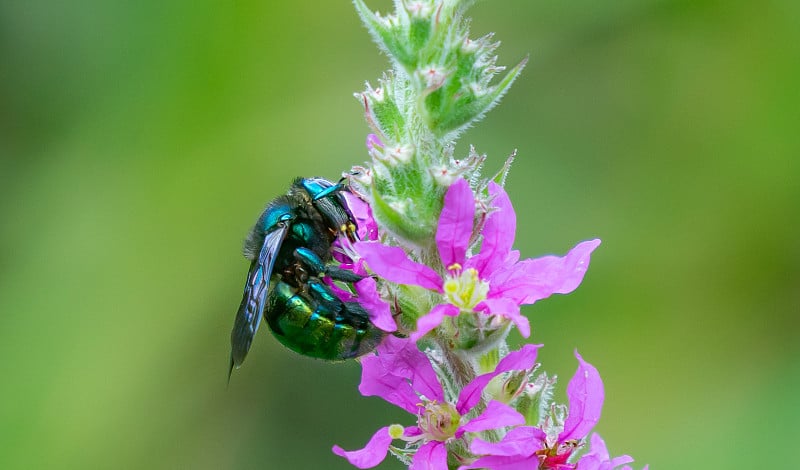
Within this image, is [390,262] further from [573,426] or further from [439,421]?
[573,426]

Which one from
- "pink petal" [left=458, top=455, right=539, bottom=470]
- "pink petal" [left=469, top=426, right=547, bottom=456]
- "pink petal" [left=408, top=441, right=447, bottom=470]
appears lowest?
"pink petal" [left=408, top=441, right=447, bottom=470]

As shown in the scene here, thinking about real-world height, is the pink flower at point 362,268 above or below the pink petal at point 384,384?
above

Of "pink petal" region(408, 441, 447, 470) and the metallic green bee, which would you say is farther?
the metallic green bee

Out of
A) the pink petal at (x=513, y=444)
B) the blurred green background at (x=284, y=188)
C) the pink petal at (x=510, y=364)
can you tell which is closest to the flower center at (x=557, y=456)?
the pink petal at (x=513, y=444)

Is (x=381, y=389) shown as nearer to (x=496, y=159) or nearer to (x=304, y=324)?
(x=304, y=324)

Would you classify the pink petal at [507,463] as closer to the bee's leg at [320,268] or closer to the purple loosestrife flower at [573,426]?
the purple loosestrife flower at [573,426]

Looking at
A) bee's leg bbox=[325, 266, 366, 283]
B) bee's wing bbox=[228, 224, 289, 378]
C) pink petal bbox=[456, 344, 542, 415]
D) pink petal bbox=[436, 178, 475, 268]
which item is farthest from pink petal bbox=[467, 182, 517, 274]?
bee's wing bbox=[228, 224, 289, 378]

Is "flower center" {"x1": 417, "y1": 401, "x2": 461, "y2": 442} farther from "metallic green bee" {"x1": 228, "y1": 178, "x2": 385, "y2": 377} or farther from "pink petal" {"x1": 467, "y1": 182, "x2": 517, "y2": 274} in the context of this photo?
"pink petal" {"x1": 467, "y1": 182, "x2": 517, "y2": 274}
